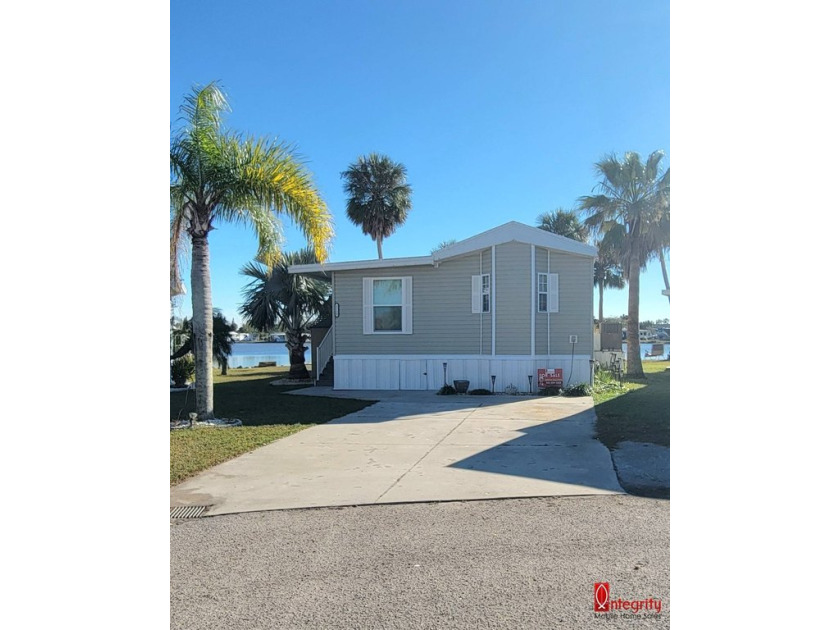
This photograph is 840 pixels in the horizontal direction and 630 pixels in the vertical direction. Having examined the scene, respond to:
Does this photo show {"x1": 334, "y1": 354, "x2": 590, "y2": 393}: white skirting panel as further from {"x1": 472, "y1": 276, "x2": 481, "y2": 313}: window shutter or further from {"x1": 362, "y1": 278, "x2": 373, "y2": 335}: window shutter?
{"x1": 472, "y1": 276, "x2": 481, "y2": 313}: window shutter

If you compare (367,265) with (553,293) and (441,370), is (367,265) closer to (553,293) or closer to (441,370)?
(441,370)

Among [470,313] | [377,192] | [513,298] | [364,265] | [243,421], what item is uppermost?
[377,192]

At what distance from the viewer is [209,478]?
5453 mm

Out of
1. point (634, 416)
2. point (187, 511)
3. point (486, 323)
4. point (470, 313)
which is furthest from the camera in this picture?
point (470, 313)

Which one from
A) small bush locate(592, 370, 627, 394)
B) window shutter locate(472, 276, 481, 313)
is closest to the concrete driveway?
small bush locate(592, 370, 627, 394)

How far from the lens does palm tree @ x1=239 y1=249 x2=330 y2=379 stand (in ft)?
55.9

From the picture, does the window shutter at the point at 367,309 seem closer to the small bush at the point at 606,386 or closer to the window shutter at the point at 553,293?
the window shutter at the point at 553,293

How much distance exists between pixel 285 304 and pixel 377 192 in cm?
1059

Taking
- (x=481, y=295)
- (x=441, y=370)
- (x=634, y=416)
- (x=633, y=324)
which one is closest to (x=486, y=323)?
(x=481, y=295)

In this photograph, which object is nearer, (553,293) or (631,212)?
(553,293)

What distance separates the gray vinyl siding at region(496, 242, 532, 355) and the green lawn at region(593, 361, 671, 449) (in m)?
2.18

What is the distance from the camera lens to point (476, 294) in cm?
1320

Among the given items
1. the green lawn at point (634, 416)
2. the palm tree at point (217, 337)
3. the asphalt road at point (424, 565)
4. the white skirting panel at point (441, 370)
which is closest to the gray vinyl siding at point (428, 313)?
the white skirting panel at point (441, 370)

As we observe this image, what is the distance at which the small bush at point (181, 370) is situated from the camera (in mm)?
14961
